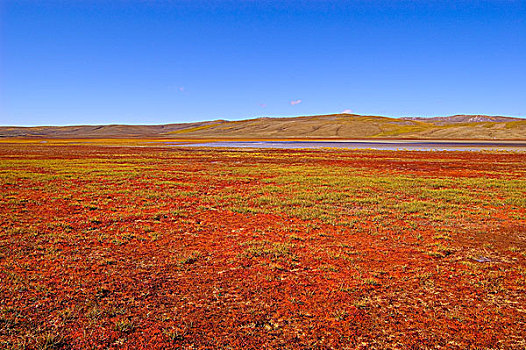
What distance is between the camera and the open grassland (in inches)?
189

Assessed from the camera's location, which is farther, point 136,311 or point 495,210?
point 495,210

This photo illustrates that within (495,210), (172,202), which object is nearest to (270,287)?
(172,202)

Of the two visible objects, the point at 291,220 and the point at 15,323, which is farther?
the point at 291,220

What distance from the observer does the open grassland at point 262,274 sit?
15.7ft

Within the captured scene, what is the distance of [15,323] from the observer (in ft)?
16.1

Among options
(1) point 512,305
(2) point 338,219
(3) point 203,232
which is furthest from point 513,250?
(3) point 203,232

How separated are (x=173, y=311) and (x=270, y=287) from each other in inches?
73.9

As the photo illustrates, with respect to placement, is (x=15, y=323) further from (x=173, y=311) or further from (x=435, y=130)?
(x=435, y=130)

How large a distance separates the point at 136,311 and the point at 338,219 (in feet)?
25.2

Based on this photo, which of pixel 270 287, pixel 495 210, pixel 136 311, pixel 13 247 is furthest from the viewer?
pixel 495 210

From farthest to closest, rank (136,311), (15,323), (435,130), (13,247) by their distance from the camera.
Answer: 1. (435,130)
2. (13,247)
3. (136,311)
4. (15,323)

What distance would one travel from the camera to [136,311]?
536 centimetres

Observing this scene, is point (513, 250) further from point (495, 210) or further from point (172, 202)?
point (172, 202)

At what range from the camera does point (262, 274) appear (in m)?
6.84
